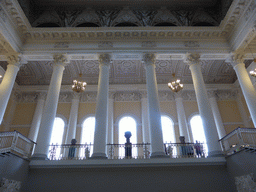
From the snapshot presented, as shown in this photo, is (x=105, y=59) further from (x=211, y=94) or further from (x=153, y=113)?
(x=211, y=94)

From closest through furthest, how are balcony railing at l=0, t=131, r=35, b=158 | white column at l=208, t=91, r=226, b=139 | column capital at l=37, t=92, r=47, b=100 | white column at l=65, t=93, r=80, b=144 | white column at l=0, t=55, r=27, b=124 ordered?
balcony railing at l=0, t=131, r=35, b=158 < white column at l=0, t=55, r=27, b=124 < white column at l=65, t=93, r=80, b=144 < white column at l=208, t=91, r=226, b=139 < column capital at l=37, t=92, r=47, b=100

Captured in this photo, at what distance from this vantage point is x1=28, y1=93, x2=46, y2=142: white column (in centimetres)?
1306

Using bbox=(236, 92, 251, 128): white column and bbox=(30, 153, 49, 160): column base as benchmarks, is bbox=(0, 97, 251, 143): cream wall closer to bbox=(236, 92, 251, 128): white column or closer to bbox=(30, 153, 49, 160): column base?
bbox=(236, 92, 251, 128): white column

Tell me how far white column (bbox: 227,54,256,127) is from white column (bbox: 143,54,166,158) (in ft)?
13.7

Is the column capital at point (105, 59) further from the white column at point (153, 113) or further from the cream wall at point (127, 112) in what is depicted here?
the cream wall at point (127, 112)

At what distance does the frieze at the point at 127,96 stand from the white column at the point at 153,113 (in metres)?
5.03

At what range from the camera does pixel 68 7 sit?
1152cm

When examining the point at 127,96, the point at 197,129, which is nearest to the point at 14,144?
the point at 127,96

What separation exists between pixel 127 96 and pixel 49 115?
23.2 feet

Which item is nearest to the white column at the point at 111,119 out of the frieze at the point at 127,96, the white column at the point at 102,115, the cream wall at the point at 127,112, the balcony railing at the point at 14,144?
the cream wall at the point at 127,112

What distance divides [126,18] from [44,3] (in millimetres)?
4813

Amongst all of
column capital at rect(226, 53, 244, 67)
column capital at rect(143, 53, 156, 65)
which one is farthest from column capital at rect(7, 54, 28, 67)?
column capital at rect(226, 53, 244, 67)

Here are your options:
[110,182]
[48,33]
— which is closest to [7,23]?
[48,33]

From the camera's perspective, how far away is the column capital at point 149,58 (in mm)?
10087
